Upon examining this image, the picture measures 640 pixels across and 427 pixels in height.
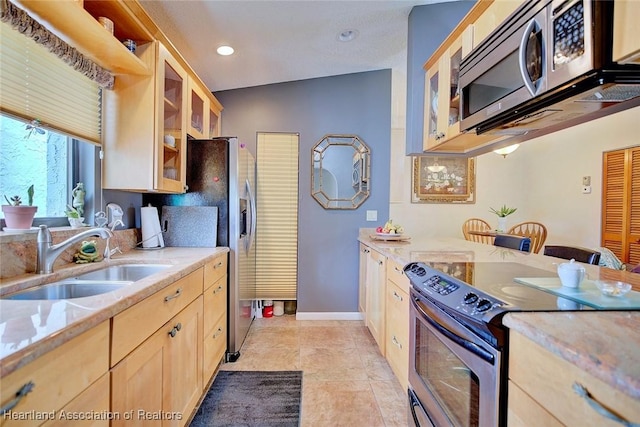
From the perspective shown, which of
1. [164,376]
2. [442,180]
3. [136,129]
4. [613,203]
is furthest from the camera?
[442,180]

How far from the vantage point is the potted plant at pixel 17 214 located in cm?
122

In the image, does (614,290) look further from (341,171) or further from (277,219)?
(277,219)

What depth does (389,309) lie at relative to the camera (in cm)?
205

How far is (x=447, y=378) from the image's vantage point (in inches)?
45.6

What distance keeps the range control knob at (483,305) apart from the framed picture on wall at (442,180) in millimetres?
3623

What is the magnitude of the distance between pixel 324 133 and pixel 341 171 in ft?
1.52

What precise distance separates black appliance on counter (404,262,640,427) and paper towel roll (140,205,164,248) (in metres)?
1.76

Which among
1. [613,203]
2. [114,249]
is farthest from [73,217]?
[613,203]

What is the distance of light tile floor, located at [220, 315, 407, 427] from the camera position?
1.75 m

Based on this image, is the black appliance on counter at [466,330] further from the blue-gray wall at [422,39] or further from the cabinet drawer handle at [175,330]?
the blue-gray wall at [422,39]

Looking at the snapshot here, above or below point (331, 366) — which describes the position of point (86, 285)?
above

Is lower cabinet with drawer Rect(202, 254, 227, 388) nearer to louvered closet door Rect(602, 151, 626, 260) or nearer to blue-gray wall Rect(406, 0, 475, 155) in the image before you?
blue-gray wall Rect(406, 0, 475, 155)

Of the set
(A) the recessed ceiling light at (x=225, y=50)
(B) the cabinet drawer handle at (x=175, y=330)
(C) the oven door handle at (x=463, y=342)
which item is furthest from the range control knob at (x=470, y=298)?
(A) the recessed ceiling light at (x=225, y=50)

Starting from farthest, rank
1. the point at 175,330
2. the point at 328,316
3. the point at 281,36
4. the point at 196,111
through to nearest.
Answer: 1. the point at 328,316
2. the point at 196,111
3. the point at 281,36
4. the point at 175,330
